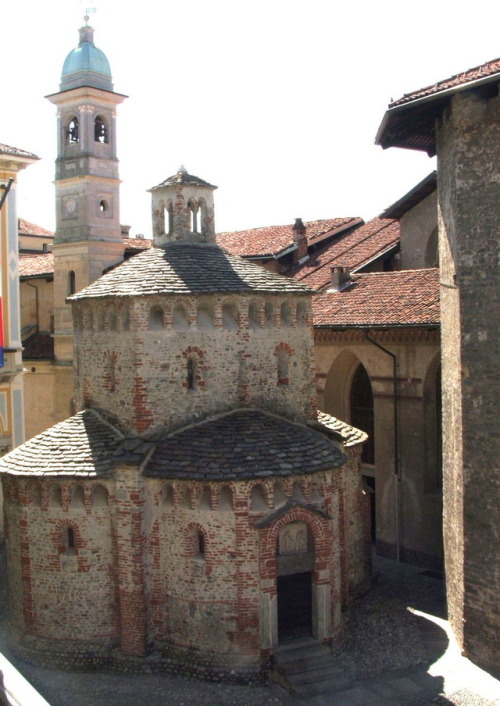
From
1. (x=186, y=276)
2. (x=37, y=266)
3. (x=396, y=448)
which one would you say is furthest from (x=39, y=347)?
(x=186, y=276)

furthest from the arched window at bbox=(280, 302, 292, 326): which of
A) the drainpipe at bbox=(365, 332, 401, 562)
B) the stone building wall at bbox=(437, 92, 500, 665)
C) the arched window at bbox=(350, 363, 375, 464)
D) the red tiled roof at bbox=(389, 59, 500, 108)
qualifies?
the arched window at bbox=(350, 363, 375, 464)

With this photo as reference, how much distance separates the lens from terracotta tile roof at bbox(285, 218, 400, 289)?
92.7 feet

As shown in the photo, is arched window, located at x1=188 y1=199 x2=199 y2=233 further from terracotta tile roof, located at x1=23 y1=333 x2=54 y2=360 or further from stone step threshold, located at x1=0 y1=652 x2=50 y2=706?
terracotta tile roof, located at x1=23 y1=333 x2=54 y2=360

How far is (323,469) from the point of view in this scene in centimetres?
1633

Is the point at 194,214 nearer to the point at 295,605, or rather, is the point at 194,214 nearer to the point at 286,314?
the point at 286,314

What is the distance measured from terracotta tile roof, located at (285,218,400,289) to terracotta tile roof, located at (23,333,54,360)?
1098 cm

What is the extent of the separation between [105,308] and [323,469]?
20.7 ft

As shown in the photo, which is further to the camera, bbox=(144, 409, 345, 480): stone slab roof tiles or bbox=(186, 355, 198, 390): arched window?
bbox=(186, 355, 198, 390): arched window

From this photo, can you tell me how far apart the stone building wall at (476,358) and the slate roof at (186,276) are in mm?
4542

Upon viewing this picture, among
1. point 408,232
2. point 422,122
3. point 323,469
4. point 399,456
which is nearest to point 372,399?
point 399,456

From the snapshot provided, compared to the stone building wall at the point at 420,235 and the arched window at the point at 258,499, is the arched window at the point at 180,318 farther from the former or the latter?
the stone building wall at the point at 420,235

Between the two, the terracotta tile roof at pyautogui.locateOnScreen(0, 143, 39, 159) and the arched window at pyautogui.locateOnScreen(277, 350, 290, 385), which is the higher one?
the terracotta tile roof at pyautogui.locateOnScreen(0, 143, 39, 159)

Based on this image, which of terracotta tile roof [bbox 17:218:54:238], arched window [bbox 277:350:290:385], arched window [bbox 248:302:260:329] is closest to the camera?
arched window [bbox 248:302:260:329]

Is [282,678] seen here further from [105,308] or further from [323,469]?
[105,308]
